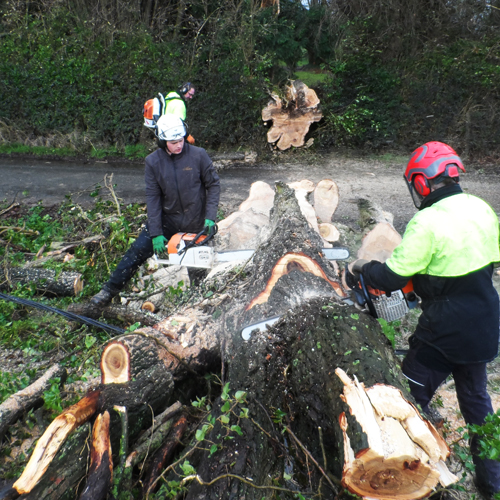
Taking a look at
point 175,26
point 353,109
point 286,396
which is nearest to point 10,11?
point 175,26

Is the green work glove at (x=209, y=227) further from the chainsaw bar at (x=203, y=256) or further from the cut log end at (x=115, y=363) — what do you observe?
the cut log end at (x=115, y=363)

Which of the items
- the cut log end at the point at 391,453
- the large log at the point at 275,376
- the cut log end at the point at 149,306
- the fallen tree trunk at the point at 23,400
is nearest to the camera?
the cut log end at the point at 391,453

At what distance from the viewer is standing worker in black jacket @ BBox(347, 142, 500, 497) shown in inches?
83.4

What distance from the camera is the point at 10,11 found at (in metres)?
9.95

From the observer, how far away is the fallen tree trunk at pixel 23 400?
2453 millimetres

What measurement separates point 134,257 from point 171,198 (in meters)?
0.68

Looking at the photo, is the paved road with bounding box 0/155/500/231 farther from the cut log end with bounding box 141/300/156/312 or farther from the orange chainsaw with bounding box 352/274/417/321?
the orange chainsaw with bounding box 352/274/417/321

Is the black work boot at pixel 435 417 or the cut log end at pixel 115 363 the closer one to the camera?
the cut log end at pixel 115 363

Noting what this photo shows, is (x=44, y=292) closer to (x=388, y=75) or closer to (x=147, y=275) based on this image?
(x=147, y=275)

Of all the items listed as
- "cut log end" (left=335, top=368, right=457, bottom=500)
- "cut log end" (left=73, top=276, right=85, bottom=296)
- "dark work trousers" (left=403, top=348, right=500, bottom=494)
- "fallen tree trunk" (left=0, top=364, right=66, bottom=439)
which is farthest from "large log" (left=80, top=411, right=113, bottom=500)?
"cut log end" (left=73, top=276, right=85, bottom=296)

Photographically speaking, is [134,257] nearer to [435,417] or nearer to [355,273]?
[355,273]

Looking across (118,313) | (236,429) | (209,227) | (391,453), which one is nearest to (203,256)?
(209,227)

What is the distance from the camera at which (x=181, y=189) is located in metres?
3.76

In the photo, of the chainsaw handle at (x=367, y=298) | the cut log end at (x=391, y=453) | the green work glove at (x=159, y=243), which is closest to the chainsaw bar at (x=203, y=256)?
the green work glove at (x=159, y=243)
